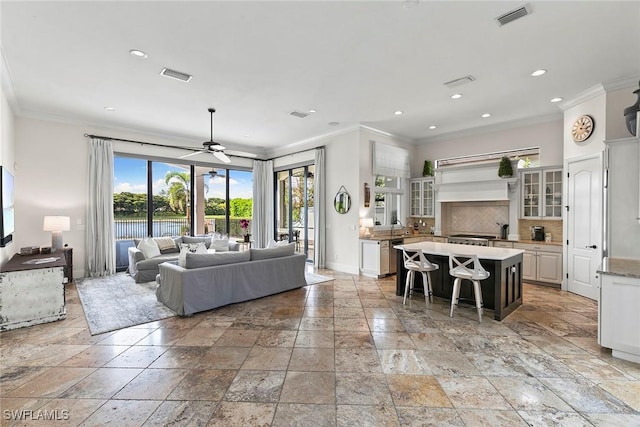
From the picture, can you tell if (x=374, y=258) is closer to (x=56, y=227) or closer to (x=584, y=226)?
(x=584, y=226)

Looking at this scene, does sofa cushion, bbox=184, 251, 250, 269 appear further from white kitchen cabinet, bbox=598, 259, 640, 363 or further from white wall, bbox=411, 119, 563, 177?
white wall, bbox=411, 119, 563, 177

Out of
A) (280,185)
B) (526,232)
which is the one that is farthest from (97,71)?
(526,232)

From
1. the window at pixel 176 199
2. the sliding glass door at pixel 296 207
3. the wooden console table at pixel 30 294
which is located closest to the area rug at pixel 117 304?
the wooden console table at pixel 30 294

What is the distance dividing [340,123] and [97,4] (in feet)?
15.0

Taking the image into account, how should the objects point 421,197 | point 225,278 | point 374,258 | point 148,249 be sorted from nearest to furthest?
point 225,278 → point 148,249 → point 374,258 → point 421,197

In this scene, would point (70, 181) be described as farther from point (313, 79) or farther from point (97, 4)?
point (313, 79)

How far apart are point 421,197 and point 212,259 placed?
5.51 m

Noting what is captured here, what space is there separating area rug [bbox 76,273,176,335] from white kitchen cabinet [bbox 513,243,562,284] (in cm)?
634

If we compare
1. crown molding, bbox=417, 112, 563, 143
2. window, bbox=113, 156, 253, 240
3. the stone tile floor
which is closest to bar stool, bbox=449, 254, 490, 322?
the stone tile floor

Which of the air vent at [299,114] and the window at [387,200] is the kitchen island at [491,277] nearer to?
the window at [387,200]

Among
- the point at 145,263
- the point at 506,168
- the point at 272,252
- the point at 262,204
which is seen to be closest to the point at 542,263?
the point at 506,168

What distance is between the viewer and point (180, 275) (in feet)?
13.5

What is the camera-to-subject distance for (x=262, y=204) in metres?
9.20

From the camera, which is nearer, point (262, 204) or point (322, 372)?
point (322, 372)
